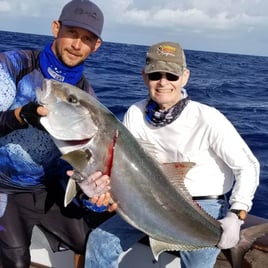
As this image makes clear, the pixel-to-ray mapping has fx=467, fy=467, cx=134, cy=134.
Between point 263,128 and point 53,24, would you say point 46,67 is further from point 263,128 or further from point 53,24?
point 263,128

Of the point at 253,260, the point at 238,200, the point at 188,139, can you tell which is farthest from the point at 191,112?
the point at 253,260

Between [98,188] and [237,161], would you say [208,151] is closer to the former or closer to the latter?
[237,161]

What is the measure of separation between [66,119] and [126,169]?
553 mm

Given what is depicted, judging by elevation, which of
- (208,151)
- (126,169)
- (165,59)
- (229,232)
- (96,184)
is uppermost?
(165,59)

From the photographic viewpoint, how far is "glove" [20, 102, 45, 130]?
3270 millimetres

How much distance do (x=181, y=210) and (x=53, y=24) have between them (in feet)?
6.55

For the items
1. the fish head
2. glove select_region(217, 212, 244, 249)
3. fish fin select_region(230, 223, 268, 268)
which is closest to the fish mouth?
the fish head

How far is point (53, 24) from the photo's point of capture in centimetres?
416

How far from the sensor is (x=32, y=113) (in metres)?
3.28

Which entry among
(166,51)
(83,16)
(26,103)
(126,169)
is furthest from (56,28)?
(126,169)

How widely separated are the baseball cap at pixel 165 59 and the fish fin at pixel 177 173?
0.81 metres

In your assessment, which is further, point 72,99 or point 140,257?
point 140,257

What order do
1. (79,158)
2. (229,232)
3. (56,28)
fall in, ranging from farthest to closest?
1. (56,28)
2. (229,232)
3. (79,158)

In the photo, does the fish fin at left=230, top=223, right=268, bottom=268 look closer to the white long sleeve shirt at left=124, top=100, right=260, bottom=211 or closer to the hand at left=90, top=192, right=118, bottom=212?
the white long sleeve shirt at left=124, top=100, right=260, bottom=211
